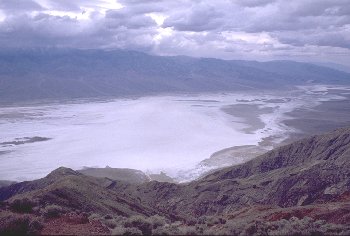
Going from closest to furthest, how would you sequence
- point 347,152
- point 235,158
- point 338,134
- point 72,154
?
point 347,152 < point 338,134 < point 235,158 < point 72,154

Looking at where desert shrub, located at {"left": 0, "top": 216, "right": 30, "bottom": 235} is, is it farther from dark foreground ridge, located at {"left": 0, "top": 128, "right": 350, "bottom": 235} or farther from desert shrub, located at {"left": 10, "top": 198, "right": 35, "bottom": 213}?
desert shrub, located at {"left": 10, "top": 198, "right": 35, "bottom": 213}

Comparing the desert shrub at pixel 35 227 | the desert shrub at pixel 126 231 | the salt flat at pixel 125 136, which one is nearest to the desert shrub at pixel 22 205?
the desert shrub at pixel 35 227

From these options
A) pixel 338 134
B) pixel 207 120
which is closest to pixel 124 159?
pixel 338 134

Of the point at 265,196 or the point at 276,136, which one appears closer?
the point at 265,196

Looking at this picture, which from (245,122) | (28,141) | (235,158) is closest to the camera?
(235,158)

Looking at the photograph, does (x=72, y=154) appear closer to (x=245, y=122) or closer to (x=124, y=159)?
(x=124, y=159)
